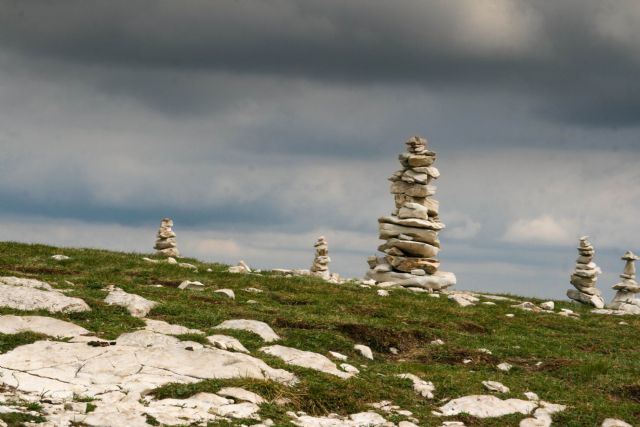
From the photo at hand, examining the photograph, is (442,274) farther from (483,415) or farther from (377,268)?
(483,415)

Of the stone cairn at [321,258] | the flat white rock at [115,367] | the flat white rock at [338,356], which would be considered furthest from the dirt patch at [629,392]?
the stone cairn at [321,258]

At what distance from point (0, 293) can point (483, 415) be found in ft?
48.7

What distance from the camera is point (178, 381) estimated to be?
53.9 ft

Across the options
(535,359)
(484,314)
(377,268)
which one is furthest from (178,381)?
(377,268)

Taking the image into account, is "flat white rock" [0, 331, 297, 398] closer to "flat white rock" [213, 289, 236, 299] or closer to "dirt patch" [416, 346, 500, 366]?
"dirt patch" [416, 346, 500, 366]

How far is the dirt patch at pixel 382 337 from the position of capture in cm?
2422

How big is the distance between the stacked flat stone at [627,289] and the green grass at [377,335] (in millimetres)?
10810

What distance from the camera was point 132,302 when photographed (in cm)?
2423

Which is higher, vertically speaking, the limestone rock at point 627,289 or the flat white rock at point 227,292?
the limestone rock at point 627,289

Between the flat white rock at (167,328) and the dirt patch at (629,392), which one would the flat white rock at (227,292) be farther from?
the dirt patch at (629,392)

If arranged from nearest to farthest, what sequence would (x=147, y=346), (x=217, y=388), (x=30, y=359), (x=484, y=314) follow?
(x=217, y=388)
(x=30, y=359)
(x=147, y=346)
(x=484, y=314)

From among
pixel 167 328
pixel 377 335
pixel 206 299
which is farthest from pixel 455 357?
pixel 206 299

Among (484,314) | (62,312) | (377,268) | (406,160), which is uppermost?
(406,160)

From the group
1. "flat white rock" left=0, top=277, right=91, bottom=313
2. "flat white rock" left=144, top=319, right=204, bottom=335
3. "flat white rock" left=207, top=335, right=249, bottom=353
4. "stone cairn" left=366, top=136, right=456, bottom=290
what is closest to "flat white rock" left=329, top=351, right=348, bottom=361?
"flat white rock" left=207, top=335, right=249, bottom=353
